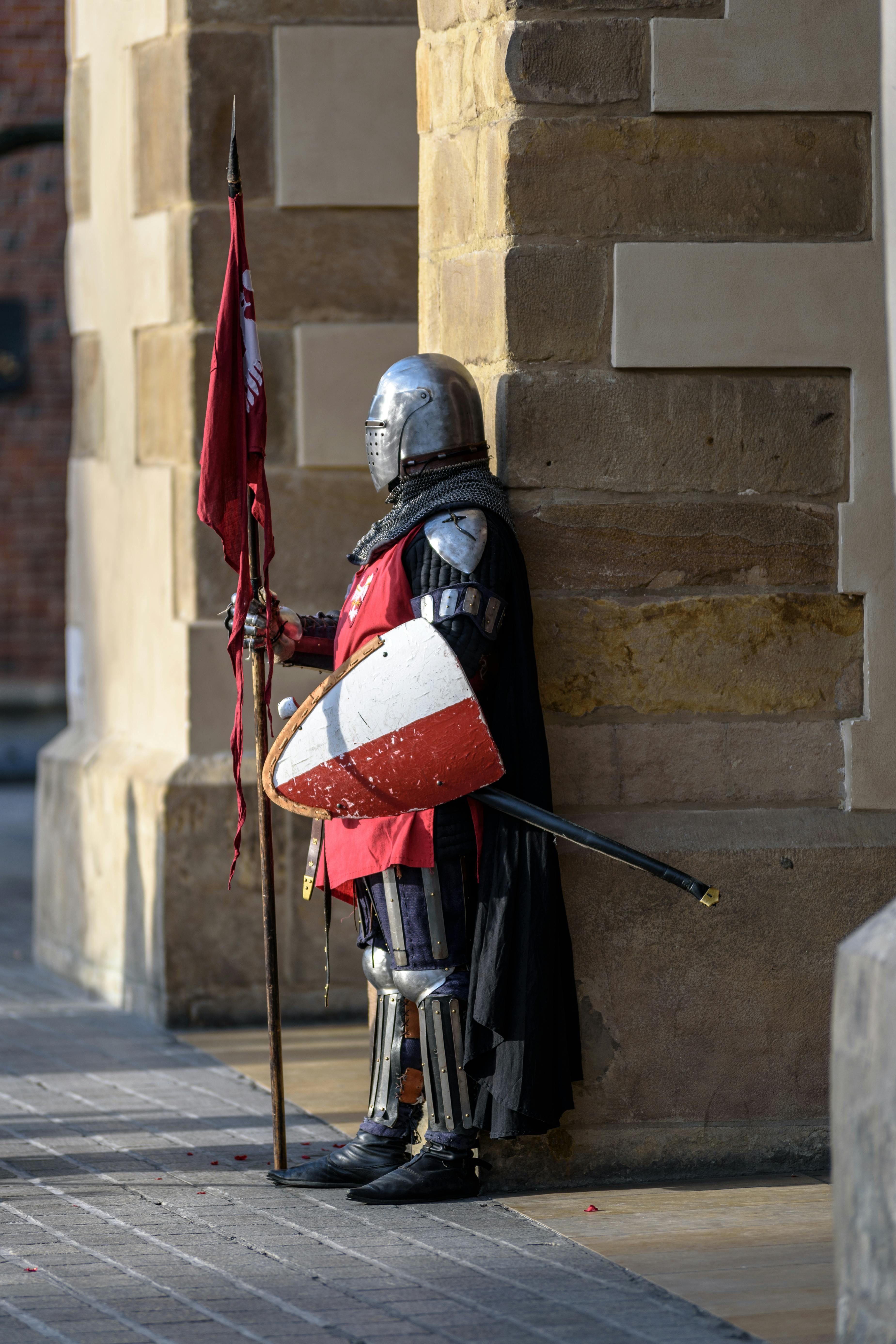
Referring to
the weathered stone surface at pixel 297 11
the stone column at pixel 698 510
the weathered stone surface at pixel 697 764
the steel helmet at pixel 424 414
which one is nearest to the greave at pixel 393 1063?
the stone column at pixel 698 510

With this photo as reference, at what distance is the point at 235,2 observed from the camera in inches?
275

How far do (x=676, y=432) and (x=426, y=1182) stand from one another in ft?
5.56

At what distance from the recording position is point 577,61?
4883 millimetres

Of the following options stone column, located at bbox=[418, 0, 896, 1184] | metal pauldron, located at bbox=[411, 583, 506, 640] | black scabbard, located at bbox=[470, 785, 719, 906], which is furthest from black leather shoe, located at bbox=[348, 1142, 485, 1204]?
metal pauldron, located at bbox=[411, 583, 506, 640]

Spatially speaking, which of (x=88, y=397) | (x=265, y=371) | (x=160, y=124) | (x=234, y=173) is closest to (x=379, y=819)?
(x=234, y=173)

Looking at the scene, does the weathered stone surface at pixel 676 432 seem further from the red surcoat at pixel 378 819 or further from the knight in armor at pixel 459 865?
the red surcoat at pixel 378 819

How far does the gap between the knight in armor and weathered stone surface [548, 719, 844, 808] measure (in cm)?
20

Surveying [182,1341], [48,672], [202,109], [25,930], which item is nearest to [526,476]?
[182,1341]

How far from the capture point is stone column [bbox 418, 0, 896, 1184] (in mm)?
4914

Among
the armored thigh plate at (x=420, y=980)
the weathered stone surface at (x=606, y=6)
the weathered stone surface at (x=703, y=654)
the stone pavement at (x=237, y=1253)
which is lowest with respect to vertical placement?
the stone pavement at (x=237, y=1253)

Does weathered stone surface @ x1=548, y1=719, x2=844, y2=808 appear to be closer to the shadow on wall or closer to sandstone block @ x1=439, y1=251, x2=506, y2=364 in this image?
sandstone block @ x1=439, y1=251, x2=506, y2=364

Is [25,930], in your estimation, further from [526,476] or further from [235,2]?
[526,476]

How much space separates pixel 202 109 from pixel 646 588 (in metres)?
2.78

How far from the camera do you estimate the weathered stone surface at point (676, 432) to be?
494 centimetres
